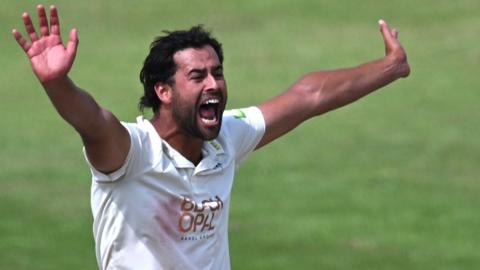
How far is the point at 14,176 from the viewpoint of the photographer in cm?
1588

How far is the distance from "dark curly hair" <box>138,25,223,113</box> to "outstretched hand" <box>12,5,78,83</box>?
3.25ft

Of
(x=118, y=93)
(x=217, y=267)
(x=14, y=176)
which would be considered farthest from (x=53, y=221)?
(x=217, y=267)

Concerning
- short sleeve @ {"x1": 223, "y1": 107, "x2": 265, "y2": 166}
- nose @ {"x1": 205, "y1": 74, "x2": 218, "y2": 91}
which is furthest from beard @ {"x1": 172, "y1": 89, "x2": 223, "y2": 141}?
short sleeve @ {"x1": 223, "y1": 107, "x2": 265, "y2": 166}

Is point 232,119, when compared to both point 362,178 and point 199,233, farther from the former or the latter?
point 362,178

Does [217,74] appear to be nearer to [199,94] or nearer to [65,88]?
[199,94]

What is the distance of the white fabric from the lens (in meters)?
7.55

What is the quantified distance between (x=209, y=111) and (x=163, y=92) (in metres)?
0.35

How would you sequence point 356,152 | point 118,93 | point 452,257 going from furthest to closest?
point 118,93, point 356,152, point 452,257

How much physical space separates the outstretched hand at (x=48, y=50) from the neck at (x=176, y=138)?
41.8 inches

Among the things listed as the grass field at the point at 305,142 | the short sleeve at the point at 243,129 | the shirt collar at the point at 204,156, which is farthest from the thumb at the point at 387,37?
the grass field at the point at 305,142

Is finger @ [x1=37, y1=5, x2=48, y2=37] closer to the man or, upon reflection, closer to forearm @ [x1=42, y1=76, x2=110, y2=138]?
forearm @ [x1=42, y1=76, x2=110, y2=138]

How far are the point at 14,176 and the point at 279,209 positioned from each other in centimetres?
324

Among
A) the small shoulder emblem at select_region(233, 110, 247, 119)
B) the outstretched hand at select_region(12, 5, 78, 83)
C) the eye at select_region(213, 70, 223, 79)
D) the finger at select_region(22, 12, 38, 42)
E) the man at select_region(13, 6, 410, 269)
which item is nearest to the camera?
the outstretched hand at select_region(12, 5, 78, 83)

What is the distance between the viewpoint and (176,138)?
793cm
